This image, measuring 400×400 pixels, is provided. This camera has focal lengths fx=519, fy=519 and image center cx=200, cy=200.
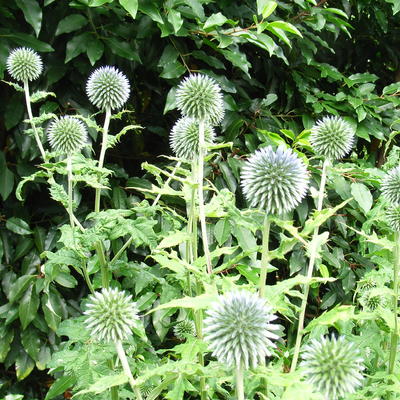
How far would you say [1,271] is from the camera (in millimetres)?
2430

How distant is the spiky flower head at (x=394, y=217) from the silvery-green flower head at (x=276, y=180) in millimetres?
347

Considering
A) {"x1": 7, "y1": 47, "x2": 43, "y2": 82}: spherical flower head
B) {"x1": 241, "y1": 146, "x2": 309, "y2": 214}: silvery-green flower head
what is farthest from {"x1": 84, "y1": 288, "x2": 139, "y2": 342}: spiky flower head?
{"x1": 7, "y1": 47, "x2": 43, "y2": 82}: spherical flower head

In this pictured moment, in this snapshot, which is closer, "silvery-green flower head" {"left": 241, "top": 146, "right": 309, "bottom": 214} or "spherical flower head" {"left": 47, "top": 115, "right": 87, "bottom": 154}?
"silvery-green flower head" {"left": 241, "top": 146, "right": 309, "bottom": 214}

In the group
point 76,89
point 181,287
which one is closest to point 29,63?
point 76,89

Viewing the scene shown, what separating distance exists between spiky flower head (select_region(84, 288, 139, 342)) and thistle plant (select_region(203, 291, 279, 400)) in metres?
0.25

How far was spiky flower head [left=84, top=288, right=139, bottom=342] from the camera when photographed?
1226 millimetres

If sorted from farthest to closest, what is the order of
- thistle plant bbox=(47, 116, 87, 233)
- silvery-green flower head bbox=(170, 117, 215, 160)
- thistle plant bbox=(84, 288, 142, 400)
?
thistle plant bbox=(47, 116, 87, 233), silvery-green flower head bbox=(170, 117, 215, 160), thistle plant bbox=(84, 288, 142, 400)

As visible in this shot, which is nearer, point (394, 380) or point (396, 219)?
point (394, 380)

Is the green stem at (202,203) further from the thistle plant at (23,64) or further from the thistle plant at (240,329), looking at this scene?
the thistle plant at (23,64)

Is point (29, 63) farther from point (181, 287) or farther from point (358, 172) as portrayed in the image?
point (358, 172)

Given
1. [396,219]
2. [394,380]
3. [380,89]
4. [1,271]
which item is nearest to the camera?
[394,380]

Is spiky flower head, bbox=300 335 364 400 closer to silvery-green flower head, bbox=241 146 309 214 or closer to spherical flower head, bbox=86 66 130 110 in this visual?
silvery-green flower head, bbox=241 146 309 214

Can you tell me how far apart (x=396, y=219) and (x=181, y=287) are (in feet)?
2.40

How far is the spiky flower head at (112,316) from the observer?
123 centimetres
